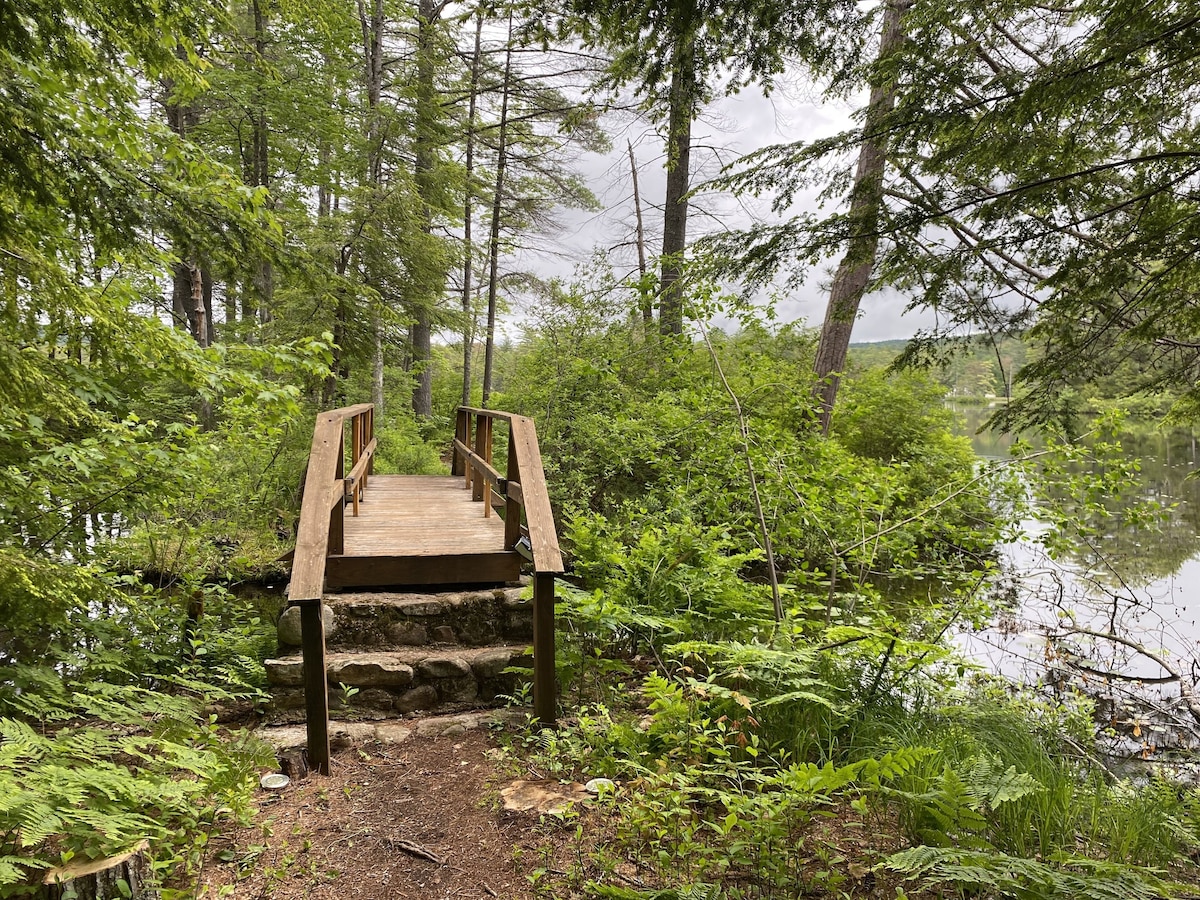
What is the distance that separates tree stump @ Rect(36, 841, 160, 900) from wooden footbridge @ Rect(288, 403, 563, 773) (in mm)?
1127

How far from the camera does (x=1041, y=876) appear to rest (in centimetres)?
167

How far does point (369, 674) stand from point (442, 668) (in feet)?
1.43

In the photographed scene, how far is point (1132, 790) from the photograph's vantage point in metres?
2.98

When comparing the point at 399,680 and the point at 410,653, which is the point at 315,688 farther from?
the point at 410,653

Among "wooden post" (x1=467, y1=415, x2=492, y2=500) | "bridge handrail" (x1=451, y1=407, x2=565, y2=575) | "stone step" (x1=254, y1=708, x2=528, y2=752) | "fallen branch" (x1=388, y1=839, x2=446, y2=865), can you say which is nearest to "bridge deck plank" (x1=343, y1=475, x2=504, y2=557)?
"wooden post" (x1=467, y1=415, x2=492, y2=500)

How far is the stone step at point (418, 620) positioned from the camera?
4.19 metres

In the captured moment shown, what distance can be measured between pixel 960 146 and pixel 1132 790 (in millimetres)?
3143

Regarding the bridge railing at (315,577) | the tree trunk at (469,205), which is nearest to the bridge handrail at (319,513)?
the bridge railing at (315,577)

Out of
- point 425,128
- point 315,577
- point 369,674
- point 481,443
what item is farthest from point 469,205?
point 315,577

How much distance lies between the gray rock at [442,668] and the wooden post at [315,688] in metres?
0.80

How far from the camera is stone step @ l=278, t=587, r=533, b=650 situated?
4.19m

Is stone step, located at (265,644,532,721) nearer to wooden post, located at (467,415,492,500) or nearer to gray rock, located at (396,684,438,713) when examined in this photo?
gray rock, located at (396,684,438,713)

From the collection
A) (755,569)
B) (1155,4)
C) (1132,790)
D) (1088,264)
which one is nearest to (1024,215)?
(1088,264)

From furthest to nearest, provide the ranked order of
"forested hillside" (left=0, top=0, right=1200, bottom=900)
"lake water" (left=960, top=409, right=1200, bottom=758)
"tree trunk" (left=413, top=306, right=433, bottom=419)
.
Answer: "tree trunk" (left=413, top=306, right=433, bottom=419) < "lake water" (left=960, top=409, right=1200, bottom=758) < "forested hillside" (left=0, top=0, right=1200, bottom=900)
